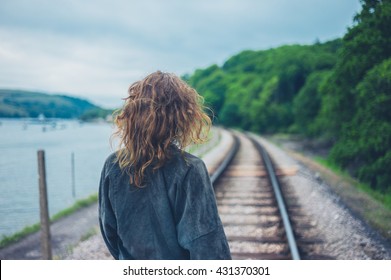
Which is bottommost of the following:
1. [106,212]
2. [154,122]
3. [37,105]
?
[106,212]

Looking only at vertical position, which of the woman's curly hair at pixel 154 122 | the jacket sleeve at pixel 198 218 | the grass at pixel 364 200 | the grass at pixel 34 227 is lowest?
the grass at pixel 34 227

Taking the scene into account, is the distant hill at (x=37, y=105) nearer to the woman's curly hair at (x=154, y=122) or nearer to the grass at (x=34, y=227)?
the grass at (x=34, y=227)

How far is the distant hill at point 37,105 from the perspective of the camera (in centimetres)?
461

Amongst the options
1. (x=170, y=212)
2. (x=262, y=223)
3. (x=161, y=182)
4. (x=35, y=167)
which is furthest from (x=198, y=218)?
(x=35, y=167)

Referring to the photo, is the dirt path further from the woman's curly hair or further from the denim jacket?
the woman's curly hair

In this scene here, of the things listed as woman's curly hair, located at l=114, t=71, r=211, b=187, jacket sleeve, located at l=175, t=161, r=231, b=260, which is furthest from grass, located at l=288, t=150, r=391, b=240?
woman's curly hair, located at l=114, t=71, r=211, b=187

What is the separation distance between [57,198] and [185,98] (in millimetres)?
10406

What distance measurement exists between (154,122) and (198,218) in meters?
0.50

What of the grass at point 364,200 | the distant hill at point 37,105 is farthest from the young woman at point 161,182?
the grass at point 364,200

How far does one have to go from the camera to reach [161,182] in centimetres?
166

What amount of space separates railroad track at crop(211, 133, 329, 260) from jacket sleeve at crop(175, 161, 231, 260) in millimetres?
2576

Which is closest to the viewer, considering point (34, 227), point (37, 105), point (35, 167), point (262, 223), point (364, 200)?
point (37, 105)

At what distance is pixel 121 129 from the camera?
1803 mm

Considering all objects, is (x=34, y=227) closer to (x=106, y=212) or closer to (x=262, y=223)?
(x=262, y=223)
